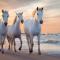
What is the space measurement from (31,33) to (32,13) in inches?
15.5

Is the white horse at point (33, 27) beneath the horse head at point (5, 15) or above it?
beneath

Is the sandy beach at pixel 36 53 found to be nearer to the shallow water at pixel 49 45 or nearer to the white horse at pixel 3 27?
the shallow water at pixel 49 45

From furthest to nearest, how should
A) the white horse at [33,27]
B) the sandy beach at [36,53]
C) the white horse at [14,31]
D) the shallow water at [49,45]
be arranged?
the white horse at [14,31] < the shallow water at [49,45] < the white horse at [33,27] < the sandy beach at [36,53]

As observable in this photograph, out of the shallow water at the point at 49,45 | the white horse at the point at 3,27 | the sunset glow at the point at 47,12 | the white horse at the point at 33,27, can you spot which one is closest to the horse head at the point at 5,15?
the white horse at the point at 3,27

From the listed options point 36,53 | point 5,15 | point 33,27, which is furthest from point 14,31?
point 36,53

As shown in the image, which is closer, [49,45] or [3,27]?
[49,45]

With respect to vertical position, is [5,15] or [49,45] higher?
[5,15]

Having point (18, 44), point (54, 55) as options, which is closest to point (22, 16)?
point (18, 44)

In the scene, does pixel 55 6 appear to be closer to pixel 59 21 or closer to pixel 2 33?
pixel 59 21

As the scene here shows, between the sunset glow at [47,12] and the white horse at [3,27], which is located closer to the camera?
the sunset glow at [47,12]

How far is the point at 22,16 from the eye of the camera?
215 inches

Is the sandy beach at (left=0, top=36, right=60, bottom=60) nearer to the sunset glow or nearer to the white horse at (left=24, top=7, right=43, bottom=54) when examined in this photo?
the white horse at (left=24, top=7, right=43, bottom=54)

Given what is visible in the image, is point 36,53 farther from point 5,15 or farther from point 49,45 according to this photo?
point 5,15

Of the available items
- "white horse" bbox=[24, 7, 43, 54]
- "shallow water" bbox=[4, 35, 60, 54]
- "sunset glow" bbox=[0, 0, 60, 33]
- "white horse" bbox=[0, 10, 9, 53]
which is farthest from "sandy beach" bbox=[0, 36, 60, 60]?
"white horse" bbox=[0, 10, 9, 53]
